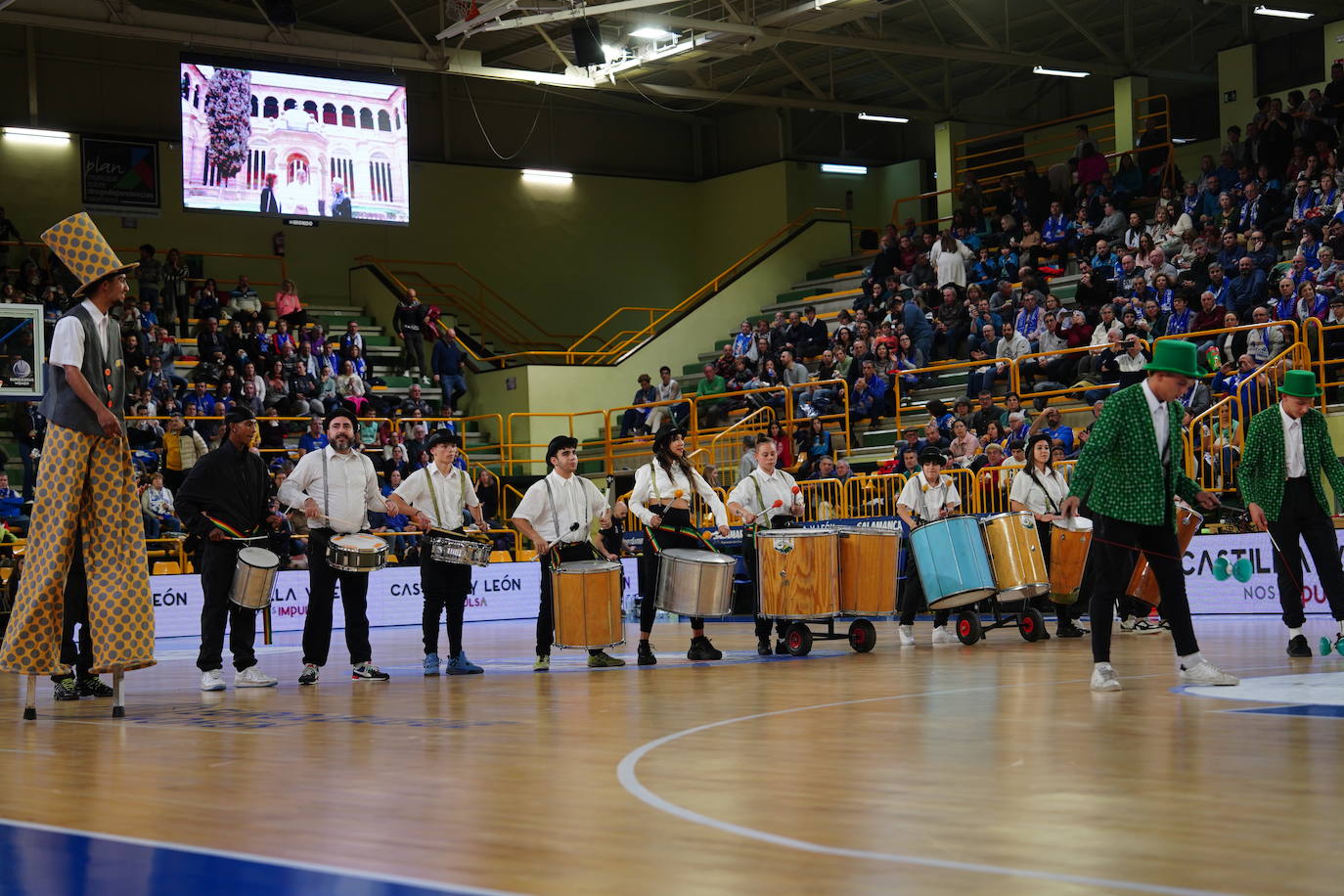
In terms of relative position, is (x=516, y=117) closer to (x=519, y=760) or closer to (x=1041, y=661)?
(x=1041, y=661)

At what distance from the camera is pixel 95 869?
4418mm

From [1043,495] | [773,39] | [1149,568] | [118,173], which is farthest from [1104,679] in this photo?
[118,173]

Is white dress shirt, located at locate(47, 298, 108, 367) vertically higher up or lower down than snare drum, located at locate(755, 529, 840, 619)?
higher up

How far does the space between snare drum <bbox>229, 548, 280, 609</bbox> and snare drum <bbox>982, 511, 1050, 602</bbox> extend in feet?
18.7

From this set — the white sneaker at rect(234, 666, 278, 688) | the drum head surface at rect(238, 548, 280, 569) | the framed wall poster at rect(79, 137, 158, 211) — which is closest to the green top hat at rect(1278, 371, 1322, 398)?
the drum head surface at rect(238, 548, 280, 569)

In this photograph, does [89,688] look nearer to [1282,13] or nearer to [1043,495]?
[1043,495]

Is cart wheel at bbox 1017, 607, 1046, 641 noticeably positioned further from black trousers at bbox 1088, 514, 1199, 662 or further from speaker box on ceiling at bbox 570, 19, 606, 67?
speaker box on ceiling at bbox 570, 19, 606, 67

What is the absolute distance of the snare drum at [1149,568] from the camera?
13422mm

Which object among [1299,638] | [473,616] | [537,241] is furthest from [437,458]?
[537,241]

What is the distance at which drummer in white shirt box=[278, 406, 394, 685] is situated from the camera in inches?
456

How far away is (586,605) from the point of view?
39.9 feet

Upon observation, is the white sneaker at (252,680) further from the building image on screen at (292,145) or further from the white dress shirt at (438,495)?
the building image on screen at (292,145)

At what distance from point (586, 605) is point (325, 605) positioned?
190 centimetres

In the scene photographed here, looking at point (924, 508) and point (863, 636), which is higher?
point (924, 508)
